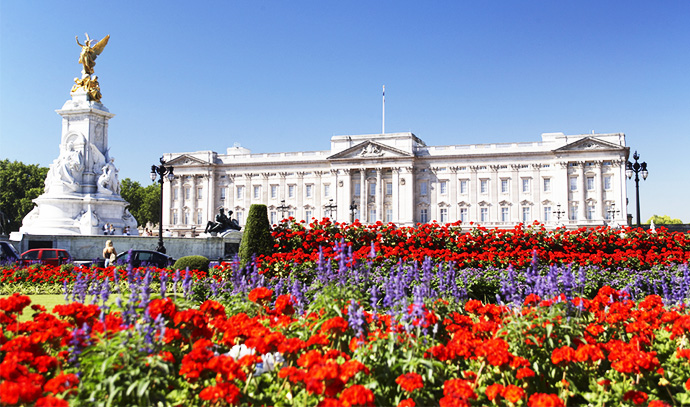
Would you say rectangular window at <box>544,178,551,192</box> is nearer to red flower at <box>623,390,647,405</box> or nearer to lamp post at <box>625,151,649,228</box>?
lamp post at <box>625,151,649,228</box>

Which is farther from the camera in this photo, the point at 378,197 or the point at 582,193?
the point at 378,197

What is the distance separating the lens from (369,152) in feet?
224

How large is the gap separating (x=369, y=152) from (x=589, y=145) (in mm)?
25559

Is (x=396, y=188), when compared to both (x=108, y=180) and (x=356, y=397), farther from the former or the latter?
(x=356, y=397)

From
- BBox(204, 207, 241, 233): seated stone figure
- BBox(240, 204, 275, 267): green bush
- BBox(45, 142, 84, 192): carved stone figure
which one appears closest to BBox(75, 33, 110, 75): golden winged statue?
BBox(45, 142, 84, 192): carved stone figure

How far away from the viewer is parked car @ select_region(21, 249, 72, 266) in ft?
58.8

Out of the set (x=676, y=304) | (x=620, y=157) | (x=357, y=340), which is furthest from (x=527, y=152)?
(x=357, y=340)

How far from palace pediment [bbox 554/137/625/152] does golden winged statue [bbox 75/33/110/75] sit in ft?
167

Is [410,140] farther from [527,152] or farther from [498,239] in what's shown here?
[498,239]

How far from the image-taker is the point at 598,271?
35.9ft

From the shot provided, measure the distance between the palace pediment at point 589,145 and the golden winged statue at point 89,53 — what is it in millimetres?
50960

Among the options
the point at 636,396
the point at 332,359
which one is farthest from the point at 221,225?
the point at 636,396

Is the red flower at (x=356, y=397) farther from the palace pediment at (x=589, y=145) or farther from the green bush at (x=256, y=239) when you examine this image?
the palace pediment at (x=589, y=145)

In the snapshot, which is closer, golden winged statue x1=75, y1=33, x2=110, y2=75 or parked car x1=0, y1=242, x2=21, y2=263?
parked car x1=0, y1=242, x2=21, y2=263
